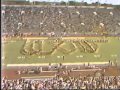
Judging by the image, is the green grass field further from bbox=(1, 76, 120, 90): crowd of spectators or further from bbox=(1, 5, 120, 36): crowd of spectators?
bbox=(1, 76, 120, 90): crowd of spectators

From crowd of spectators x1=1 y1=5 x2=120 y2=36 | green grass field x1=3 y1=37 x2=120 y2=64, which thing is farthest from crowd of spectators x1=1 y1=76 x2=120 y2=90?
crowd of spectators x1=1 y1=5 x2=120 y2=36

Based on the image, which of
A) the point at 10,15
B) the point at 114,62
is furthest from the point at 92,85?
the point at 10,15

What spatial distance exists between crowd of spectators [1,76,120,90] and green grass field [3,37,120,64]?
0.36 meters

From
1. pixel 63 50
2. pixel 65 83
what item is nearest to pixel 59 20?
pixel 63 50

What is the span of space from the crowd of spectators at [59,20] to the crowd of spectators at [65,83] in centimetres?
88

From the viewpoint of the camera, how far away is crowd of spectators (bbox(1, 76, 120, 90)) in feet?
21.0

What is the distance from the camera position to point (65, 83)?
6602 mm

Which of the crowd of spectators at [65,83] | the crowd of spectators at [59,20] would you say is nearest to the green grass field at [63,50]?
the crowd of spectators at [59,20]

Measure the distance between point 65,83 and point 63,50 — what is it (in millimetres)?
650

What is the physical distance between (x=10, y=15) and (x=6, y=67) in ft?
3.09

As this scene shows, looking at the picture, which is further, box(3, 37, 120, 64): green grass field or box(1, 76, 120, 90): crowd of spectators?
box(3, 37, 120, 64): green grass field

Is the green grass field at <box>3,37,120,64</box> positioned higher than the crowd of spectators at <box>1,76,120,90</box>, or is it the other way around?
the green grass field at <box>3,37,120,64</box>

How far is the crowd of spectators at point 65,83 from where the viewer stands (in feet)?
21.0

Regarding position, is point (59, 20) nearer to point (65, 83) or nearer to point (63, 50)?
point (63, 50)
